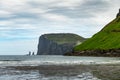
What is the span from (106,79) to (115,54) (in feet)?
498

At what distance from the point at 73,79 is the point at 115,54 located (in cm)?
15211

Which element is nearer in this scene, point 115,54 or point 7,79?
point 7,79

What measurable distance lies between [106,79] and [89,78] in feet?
9.16

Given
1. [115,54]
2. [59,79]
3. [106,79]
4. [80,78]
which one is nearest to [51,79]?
[59,79]

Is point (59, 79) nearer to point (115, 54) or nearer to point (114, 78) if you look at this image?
point (114, 78)

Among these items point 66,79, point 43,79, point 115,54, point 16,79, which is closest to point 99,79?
point 66,79

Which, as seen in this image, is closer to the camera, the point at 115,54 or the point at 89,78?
the point at 89,78

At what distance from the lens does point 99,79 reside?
4475cm

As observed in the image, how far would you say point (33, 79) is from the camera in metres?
45.1

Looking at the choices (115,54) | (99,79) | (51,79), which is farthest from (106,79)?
(115,54)

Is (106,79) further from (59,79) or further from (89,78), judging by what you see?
(59,79)

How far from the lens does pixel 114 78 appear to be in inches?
1784

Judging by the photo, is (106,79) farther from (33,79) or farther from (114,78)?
(33,79)

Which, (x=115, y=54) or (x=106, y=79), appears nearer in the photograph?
(x=106, y=79)
